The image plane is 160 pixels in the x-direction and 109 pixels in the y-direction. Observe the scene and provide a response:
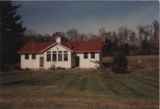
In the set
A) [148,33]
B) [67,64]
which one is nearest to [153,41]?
[148,33]

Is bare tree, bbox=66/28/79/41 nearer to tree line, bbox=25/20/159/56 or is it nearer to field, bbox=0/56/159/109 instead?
tree line, bbox=25/20/159/56

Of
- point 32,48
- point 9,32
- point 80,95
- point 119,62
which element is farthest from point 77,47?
point 80,95

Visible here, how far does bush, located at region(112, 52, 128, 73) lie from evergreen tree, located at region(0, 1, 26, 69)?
78.2 feet

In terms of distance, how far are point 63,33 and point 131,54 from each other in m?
22.2

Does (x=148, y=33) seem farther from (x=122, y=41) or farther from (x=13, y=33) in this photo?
(x=13, y=33)

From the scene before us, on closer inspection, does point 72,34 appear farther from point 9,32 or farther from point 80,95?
point 80,95

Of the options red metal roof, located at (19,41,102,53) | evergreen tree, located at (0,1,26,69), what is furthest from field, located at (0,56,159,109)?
evergreen tree, located at (0,1,26,69)

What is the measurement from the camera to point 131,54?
55250 millimetres

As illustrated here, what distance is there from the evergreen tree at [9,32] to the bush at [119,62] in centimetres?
2384

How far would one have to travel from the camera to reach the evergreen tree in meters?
38.0

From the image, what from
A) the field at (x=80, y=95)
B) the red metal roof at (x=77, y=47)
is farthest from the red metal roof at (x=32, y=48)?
the field at (x=80, y=95)

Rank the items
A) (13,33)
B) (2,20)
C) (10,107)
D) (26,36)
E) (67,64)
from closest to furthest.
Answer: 1. (10,107)
2. (67,64)
3. (2,20)
4. (13,33)
5. (26,36)

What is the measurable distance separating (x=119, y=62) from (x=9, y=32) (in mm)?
27305

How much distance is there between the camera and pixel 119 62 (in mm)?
24531
